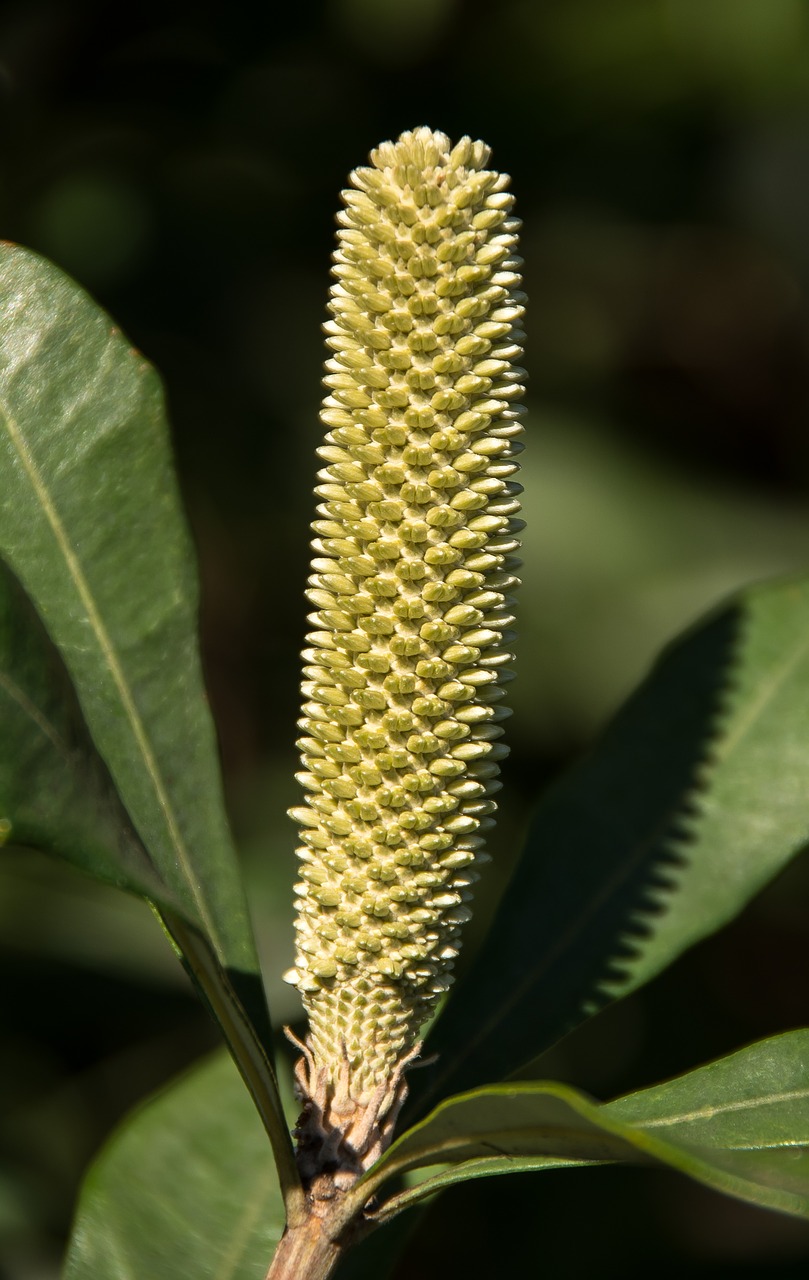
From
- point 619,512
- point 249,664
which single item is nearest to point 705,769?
point 249,664

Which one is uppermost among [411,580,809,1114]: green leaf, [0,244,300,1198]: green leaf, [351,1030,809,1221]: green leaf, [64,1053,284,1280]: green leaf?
[0,244,300,1198]: green leaf

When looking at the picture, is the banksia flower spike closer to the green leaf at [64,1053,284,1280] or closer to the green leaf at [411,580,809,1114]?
the green leaf at [411,580,809,1114]

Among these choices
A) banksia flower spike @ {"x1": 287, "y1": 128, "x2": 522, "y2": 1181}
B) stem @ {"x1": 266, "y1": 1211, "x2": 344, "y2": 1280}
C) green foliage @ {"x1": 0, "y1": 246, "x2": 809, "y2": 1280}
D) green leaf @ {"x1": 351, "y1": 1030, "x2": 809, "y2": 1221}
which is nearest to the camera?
green leaf @ {"x1": 351, "y1": 1030, "x2": 809, "y2": 1221}

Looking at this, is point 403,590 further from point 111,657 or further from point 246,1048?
point 246,1048

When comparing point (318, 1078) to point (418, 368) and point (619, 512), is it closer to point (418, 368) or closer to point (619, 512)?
point (418, 368)

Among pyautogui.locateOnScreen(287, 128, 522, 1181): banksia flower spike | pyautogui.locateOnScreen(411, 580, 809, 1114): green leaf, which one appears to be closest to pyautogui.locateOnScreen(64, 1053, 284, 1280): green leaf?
pyautogui.locateOnScreen(411, 580, 809, 1114): green leaf

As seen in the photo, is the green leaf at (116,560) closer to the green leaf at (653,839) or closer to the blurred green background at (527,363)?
the green leaf at (653,839)

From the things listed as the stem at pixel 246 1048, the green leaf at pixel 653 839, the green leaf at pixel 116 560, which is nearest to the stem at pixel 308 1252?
the stem at pixel 246 1048
